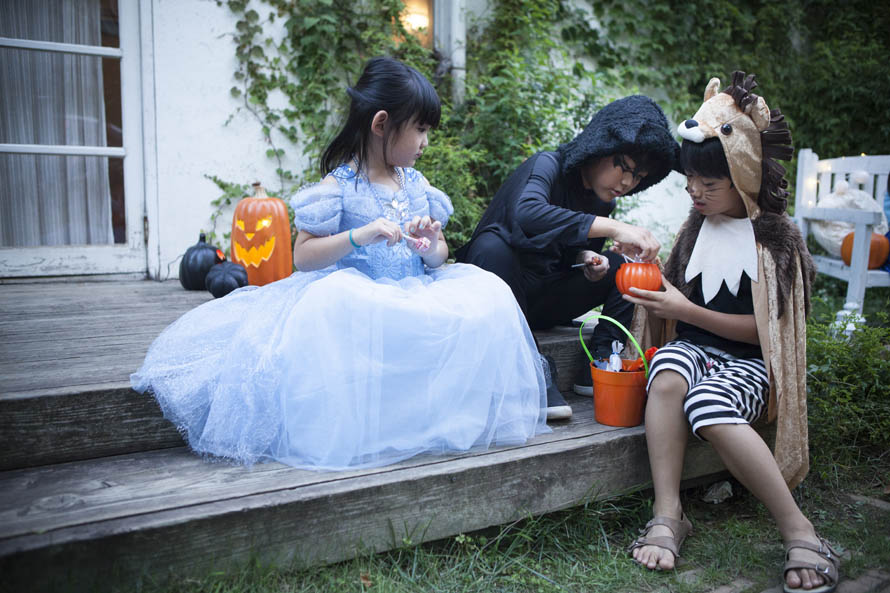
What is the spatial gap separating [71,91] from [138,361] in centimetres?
266

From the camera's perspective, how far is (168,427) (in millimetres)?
1861

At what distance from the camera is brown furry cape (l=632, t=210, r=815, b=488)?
1940 mm

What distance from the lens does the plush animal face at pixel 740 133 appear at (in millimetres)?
1920

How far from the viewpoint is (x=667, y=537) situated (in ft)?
5.88

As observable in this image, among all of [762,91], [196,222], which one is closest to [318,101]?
[196,222]

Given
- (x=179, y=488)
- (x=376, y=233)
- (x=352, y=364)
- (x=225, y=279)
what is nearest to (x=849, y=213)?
(x=376, y=233)

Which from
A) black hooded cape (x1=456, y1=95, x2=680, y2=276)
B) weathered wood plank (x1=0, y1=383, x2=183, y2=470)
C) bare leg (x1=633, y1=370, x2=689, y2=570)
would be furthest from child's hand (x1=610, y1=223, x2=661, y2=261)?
weathered wood plank (x1=0, y1=383, x2=183, y2=470)

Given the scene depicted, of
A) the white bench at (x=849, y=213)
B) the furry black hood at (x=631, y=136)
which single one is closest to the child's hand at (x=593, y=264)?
the furry black hood at (x=631, y=136)

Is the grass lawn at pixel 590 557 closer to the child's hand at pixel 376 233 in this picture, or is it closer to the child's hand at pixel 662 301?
the child's hand at pixel 662 301

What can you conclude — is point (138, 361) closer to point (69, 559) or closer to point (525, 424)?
point (69, 559)

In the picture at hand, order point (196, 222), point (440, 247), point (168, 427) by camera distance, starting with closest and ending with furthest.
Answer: point (168, 427) → point (440, 247) → point (196, 222)

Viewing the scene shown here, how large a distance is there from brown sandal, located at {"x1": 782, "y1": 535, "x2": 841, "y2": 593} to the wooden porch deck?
463 mm

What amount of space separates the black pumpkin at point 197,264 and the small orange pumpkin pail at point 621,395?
2.33 meters

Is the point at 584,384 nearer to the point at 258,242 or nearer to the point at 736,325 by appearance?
the point at 736,325
